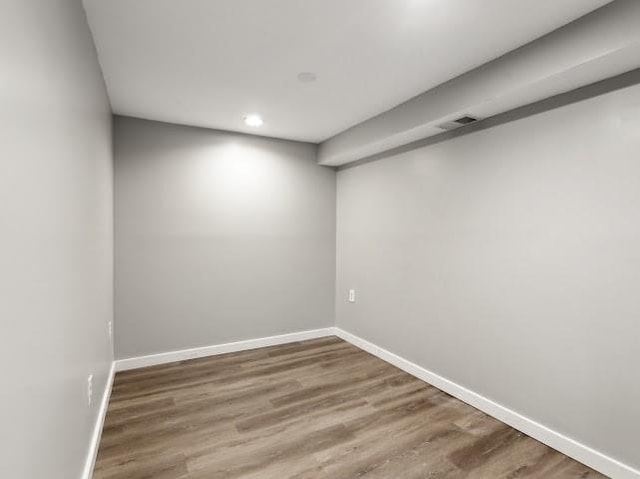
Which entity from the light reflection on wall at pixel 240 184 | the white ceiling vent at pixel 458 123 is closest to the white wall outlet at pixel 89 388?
the light reflection on wall at pixel 240 184

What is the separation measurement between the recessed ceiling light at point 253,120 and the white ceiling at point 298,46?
19 cm

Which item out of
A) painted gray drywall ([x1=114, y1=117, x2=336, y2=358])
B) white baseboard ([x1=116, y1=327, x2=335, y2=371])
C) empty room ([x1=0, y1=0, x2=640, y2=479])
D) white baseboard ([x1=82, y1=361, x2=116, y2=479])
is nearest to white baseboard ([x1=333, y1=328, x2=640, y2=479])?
empty room ([x1=0, y1=0, x2=640, y2=479])

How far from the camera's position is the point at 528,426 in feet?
7.04

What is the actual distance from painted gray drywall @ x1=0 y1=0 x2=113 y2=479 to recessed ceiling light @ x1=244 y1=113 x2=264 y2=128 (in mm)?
1407

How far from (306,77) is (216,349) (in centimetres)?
271

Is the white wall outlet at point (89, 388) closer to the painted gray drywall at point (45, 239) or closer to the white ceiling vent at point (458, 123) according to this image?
the painted gray drywall at point (45, 239)

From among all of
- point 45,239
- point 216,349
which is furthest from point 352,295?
point 45,239

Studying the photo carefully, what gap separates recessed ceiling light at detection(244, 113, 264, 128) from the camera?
3031 mm

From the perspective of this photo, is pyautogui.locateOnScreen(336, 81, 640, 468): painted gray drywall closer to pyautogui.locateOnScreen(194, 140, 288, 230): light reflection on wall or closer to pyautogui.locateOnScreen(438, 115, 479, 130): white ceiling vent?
pyautogui.locateOnScreen(438, 115, 479, 130): white ceiling vent

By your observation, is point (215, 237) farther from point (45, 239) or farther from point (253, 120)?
point (45, 239)

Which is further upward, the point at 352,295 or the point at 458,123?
the point at 458,123

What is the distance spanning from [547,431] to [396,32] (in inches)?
97.6

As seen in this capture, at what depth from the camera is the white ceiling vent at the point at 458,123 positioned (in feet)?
7.85

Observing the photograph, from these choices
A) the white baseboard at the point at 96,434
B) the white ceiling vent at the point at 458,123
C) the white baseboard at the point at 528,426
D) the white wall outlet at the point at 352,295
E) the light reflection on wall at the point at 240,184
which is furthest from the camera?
the white wall outlet at the point at 352,295
